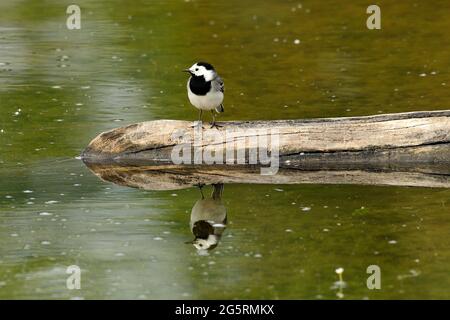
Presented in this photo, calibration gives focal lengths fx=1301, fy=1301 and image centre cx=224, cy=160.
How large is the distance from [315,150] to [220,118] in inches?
101

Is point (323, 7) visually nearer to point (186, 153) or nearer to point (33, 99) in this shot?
point (33, 99)

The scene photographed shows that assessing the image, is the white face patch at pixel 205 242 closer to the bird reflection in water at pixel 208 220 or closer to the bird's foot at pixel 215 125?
the bird reflection in water at pixel 208 220

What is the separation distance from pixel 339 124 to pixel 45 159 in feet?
9.00

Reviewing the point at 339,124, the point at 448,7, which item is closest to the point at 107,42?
the point at 448,7

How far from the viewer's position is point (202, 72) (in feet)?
37.6

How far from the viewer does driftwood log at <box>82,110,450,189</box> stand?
36.5 ft

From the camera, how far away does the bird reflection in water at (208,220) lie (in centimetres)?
941

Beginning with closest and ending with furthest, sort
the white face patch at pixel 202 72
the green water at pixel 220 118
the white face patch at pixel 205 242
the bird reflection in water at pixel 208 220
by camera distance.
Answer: the green water at pixel 220 118
the white face patch at pixel 205 242
the bird reflection in water at pixel 208 220
the white face patch at pixel 202 72

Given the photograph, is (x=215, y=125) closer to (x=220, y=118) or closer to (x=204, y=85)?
(x=204, y=85)

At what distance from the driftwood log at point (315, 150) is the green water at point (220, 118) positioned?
278mm

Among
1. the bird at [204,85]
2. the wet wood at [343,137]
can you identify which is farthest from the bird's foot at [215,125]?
the bird at [204,85]

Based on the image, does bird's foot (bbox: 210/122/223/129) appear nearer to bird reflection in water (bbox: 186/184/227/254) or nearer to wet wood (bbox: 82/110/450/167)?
wet wood (bbox: 82/110/450/167)

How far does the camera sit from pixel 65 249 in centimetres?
923

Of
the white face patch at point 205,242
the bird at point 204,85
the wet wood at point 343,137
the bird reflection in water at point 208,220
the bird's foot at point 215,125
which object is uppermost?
the bird at point 204,85
